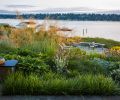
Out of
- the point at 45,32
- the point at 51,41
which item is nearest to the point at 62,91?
the point at 51,41

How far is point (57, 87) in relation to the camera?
7.20 meters

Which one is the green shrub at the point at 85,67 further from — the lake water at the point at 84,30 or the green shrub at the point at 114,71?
the lake water at the point at 84,30

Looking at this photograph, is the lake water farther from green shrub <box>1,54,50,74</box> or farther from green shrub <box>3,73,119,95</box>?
green shrub <box>3,73,119,95</box>

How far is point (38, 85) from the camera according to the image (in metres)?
7.20

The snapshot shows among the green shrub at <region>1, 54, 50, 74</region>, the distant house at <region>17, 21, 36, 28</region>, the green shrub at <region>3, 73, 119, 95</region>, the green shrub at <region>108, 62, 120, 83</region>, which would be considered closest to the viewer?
the green shrub at <region>3, 73, 119, 95</region>

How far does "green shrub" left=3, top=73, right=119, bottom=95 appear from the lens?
714 cm

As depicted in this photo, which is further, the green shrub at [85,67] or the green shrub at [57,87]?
the green shrub at [85,67]

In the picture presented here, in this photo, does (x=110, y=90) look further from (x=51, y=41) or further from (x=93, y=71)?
(x=51, y=41)

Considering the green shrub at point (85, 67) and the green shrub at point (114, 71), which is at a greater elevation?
the green shrub at point (114, 71)

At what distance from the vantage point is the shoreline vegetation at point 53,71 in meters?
7.18

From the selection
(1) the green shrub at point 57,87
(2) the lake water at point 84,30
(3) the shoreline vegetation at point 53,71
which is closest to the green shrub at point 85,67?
(3) the shoreline vegetation at point 53,71

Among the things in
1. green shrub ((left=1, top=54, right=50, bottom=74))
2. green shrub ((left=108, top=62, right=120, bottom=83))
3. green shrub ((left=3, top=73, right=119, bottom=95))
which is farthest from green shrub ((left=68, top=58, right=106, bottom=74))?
green shrub ((left=3, top=73, right=119, bottom=95))

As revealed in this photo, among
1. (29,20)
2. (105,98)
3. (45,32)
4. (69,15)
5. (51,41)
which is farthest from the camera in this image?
(69,15)

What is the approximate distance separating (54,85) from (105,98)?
2.80ft
